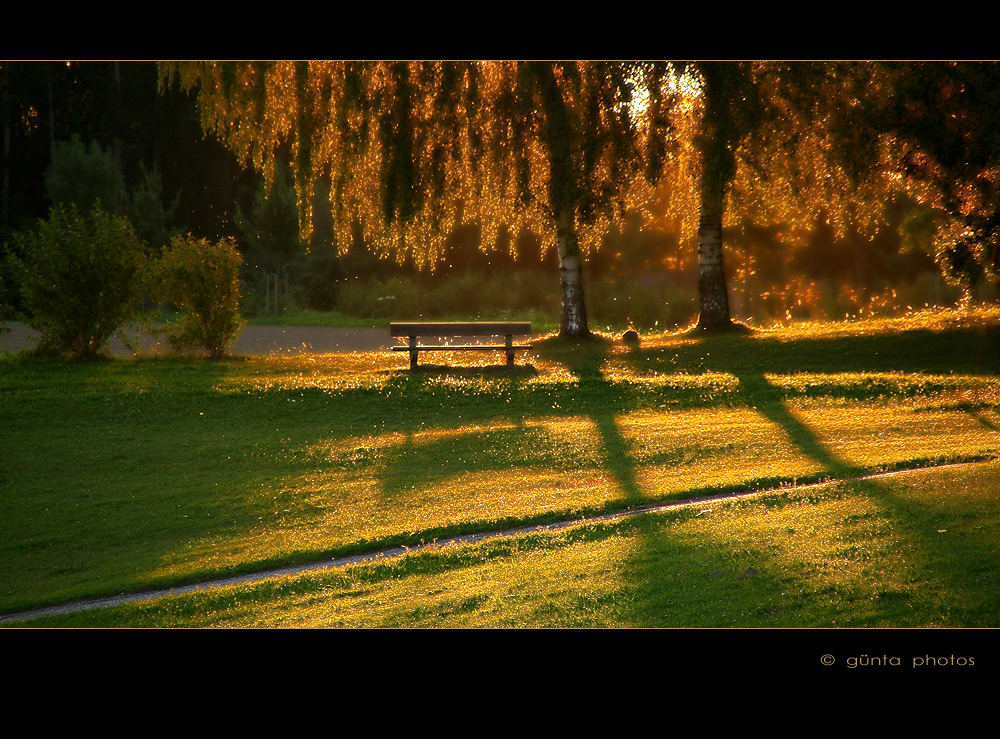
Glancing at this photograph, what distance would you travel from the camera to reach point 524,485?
8805mm

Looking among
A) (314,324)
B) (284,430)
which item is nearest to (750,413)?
(284,430)

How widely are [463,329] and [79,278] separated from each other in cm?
762

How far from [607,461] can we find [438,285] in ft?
79.9

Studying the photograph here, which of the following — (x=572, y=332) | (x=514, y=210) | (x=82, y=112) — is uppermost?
(x=82, y=112)

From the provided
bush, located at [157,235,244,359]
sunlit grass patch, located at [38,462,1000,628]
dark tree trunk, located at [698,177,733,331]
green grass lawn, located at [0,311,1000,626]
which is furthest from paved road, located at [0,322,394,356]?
sunlit grass patch, located at [38,462,1000,628]

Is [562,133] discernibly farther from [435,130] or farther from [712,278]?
[712,278]

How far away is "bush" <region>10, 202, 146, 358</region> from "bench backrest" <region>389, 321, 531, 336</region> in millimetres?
5748

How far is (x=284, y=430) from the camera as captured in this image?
39.5 feet

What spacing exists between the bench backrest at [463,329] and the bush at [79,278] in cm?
575

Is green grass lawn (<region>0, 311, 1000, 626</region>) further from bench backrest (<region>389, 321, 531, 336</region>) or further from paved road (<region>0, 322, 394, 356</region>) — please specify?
paved road (<region>0, 322, 394, 356</region>)

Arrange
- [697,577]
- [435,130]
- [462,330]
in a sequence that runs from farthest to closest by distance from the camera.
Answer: [435,130], [462,330], [697,577]

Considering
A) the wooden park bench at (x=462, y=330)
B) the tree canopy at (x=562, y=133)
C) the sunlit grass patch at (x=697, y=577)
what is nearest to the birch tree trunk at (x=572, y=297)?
the tree canopy at (x=562, y=133)

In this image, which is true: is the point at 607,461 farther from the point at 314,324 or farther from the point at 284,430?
the point at 314,324

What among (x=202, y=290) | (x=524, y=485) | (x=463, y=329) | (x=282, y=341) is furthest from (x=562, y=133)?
(x=282, y=341)
